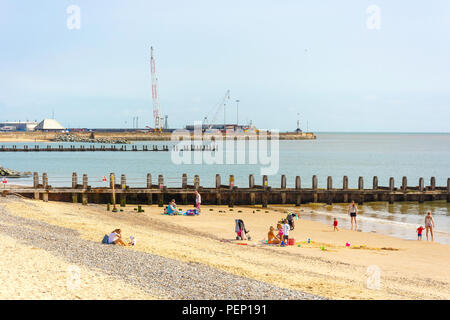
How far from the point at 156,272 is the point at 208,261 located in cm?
326

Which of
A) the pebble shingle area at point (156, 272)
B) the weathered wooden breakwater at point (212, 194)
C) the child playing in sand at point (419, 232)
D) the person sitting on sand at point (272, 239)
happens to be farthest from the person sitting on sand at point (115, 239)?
the weathered wooden breakwater at point (212, 194)

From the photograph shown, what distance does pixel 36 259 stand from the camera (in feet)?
54.2

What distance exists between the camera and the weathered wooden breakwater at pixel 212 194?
1527 inches

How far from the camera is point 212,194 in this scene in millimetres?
41438

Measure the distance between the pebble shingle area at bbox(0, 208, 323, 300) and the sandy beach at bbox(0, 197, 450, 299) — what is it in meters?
0.03

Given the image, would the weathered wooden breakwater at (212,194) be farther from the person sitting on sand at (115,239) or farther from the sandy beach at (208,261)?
the person sitting on sand at (115,239)

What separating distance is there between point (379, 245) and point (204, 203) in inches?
701

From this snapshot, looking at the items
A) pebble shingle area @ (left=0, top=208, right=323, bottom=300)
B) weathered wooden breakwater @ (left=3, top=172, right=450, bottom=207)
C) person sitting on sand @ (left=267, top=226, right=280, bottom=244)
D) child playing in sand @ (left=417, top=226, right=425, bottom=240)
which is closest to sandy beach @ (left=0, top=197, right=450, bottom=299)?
pebble shingle area @ (left=0, top=208, right=323, bottom=300)

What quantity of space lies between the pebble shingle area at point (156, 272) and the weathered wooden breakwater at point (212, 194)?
57.3 feet

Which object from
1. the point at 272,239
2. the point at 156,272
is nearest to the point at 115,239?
the point at 156,272

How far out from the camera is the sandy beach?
14.3 m

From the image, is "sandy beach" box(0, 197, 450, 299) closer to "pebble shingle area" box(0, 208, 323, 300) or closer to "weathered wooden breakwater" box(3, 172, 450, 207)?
"pebble shingle area" box(0, 208, 323, 300)

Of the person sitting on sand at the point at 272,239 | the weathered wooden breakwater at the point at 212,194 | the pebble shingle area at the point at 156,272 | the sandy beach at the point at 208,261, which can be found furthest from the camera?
the weathered wooden breakwater at the point at 212,194
